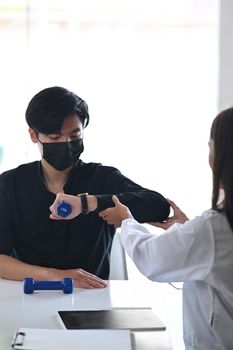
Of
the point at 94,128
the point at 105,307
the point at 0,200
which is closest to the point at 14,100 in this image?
the point at 94,128

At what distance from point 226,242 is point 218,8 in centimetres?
222

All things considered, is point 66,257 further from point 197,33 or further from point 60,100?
point 197,33

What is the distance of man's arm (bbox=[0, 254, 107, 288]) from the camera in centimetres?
179

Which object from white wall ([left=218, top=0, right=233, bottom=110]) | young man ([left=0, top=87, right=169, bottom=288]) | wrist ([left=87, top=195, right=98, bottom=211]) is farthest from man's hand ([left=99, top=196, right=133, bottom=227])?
white wall ([left=218, top=0, right=233, bottom=110])

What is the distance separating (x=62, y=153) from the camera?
1996 mm

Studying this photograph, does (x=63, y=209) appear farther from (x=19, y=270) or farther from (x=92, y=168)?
(x=92, y=168)

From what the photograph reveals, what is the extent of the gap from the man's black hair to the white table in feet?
1.76

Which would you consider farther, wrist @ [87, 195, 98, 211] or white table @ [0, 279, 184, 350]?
wrist @ [87, 195, 98, 211]

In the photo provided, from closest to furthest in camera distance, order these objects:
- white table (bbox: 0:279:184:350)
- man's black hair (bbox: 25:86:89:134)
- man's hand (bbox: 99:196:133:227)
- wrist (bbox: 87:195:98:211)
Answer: white table (bbox: 0:279:184:350) < man's hand (bbox: 99:196:133:227) < wrist (bbox: 87:195:98:211) < man's black hair (bbox: 25:86:89:134)

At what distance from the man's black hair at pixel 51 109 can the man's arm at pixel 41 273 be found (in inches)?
18.1

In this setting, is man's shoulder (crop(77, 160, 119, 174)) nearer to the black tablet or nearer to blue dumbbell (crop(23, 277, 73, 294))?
blue dumbbell (crop(23, 277, 73, 294))

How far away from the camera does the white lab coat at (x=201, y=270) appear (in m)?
1.27

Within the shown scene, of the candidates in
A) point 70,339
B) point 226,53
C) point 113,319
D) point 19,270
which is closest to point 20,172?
point 19,270

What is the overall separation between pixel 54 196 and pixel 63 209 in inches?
14.8
